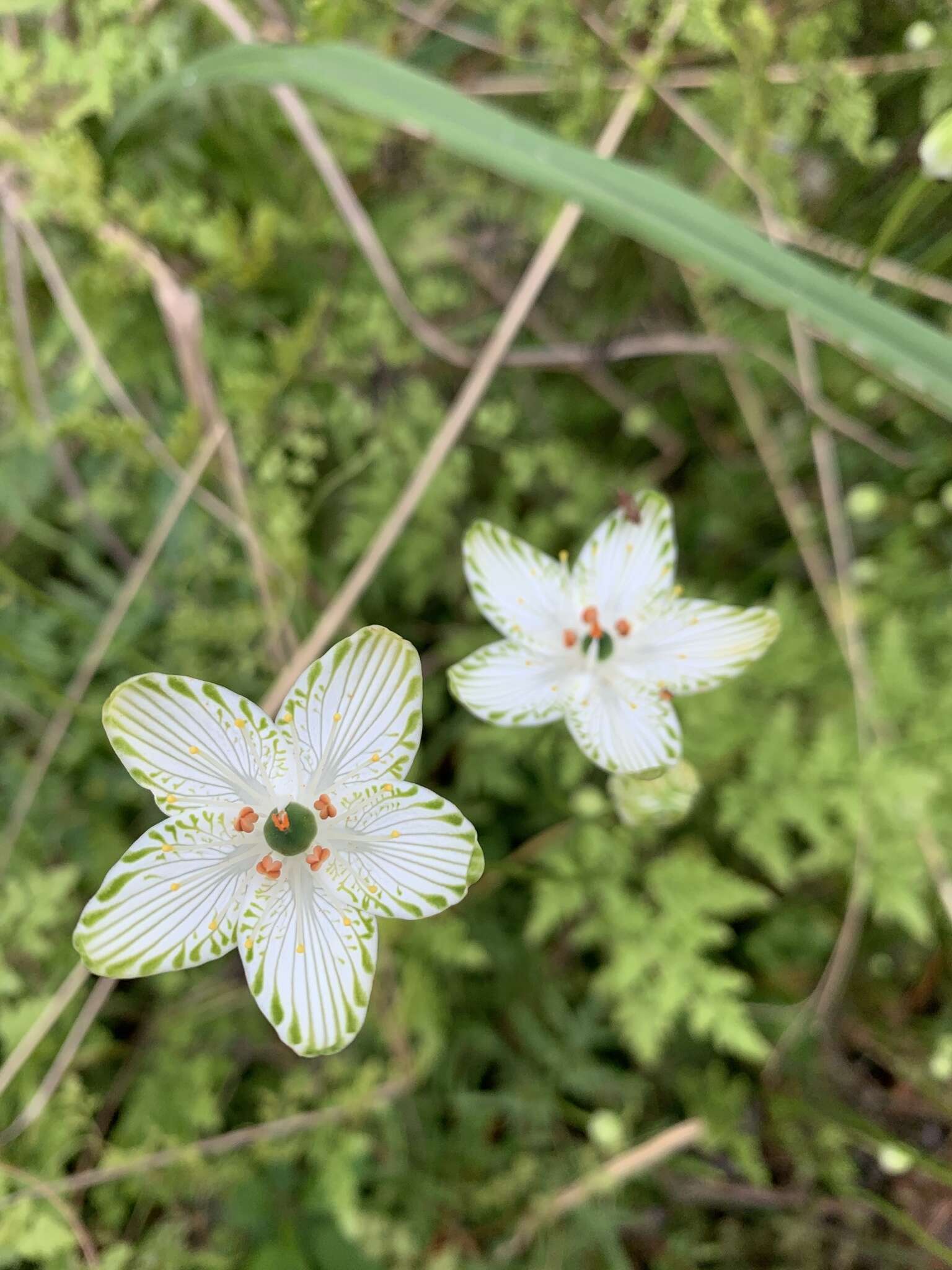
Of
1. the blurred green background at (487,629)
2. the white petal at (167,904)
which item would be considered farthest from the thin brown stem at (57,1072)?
the white petal at (167,904)

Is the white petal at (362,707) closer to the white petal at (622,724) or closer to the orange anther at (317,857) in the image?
the orange anther at (317,857)

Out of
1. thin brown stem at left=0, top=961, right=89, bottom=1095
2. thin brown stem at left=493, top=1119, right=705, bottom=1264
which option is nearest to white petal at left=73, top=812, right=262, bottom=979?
thin brown stem at left=0, top=961, right=89, bottom=1095

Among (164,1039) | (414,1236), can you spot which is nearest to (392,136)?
(164,1039)

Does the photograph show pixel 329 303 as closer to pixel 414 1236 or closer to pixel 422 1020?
pixel 422 1020

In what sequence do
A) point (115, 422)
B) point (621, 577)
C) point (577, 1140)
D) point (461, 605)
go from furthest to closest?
point (461, 605)
point (577, 1140)
point (115, 422)
point (621, 577)

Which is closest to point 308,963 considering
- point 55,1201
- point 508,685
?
point 508,685

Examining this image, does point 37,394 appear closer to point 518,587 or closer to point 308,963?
point 518,587

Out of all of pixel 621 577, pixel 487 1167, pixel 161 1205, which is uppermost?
→ pixel 621 577

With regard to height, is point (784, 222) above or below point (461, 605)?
above
